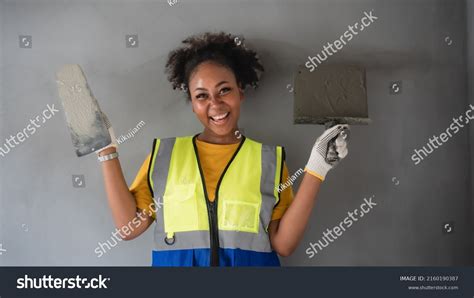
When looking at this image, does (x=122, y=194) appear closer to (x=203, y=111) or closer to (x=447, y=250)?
(x=203, y=111)

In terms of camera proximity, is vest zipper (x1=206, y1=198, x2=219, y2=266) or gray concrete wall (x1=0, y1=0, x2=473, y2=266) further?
gray concrete wall (x1=0, y1=0, x2=473, y2=266)

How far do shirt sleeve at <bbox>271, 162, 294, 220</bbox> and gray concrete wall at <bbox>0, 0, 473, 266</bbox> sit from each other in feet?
0.21

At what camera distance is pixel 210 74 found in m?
0.88

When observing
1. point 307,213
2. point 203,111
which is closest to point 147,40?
point 203,111

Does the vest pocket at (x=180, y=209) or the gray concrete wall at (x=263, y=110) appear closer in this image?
the vest pocket at (x=180, y=209)

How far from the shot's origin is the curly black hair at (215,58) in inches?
35.8

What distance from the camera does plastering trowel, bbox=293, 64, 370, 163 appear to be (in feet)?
2.89

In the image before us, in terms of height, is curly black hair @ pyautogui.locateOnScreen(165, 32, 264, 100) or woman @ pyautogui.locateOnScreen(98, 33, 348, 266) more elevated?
curly black hair @ pyautogui.locateOnScreen(165, 32, 264, 100)

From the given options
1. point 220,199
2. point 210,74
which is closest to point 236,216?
point 220,199

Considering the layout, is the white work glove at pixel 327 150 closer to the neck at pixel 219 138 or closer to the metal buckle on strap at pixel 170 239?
the neck at pixel 219 138

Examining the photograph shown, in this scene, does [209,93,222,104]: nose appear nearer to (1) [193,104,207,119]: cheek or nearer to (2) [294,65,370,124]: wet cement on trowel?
(1) [193,104,207,119]: cheek

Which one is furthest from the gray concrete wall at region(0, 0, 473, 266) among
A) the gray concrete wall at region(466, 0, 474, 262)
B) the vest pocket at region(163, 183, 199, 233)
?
the vest pocket at region(163, 183, 199, 233)

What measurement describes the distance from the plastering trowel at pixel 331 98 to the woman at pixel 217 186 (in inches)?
1.3

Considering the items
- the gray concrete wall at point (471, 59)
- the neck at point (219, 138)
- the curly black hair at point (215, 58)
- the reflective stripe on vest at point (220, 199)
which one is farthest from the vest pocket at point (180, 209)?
the gray concrete wall at point (471, 59)
